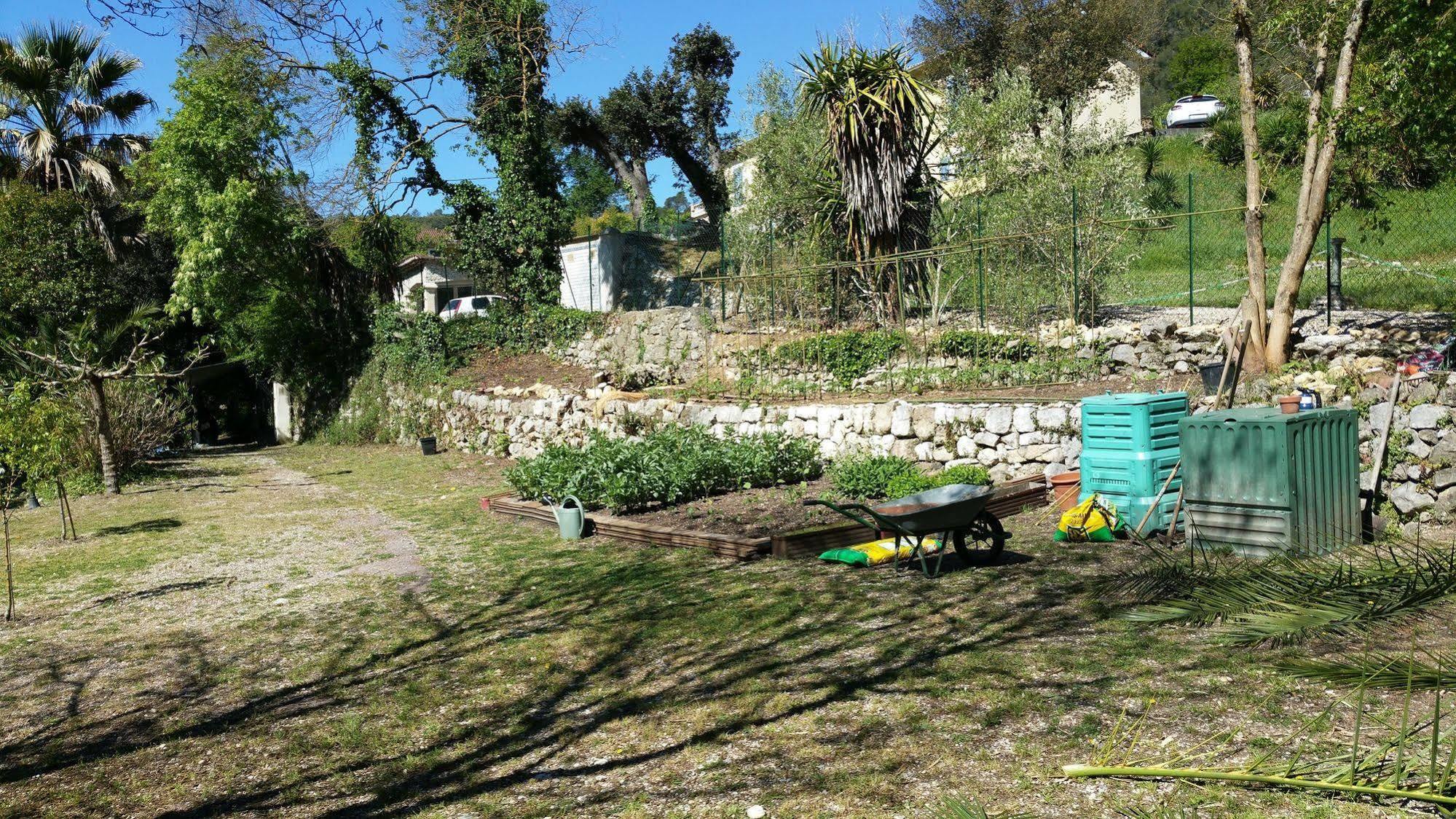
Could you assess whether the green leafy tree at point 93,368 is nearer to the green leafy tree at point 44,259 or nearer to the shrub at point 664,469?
the green leafy tree at point 44,259

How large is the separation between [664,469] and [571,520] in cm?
126

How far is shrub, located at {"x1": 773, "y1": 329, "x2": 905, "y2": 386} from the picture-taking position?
14.2 meters

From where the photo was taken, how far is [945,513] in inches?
280

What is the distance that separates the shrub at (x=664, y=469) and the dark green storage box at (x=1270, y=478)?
5052 mm

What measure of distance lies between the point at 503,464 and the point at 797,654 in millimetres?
12394

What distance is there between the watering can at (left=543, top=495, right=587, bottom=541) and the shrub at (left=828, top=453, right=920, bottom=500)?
2.74m

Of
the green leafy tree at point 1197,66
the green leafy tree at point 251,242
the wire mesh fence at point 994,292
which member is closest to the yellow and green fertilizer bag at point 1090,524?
the wire mesh fence at point 994,292

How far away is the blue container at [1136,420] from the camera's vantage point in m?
8.30

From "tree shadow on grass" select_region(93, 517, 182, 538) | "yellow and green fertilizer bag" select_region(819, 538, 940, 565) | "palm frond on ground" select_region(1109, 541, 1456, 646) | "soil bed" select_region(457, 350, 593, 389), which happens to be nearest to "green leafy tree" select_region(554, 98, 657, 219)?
"soil bed" select_region(457, 350, 593, 389)

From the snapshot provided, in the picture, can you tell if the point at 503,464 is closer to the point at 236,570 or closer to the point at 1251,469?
the point at 236,570

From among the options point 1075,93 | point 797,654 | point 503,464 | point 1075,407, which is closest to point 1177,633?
point 797,654

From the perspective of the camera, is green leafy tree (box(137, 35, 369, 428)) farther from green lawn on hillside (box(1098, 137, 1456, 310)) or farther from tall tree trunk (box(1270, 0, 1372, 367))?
tall tree trunk (box(1270, 0, 1372, 367))

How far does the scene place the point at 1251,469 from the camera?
696 centimetres

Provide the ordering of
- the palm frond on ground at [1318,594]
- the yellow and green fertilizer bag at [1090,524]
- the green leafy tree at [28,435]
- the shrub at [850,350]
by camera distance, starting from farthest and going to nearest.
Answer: the shrub at [850,350]
the green leafy tree at [28,435]
the yellow and green fertilizer bag at [1090,524]
the palm frond on ground at [1318,594]
